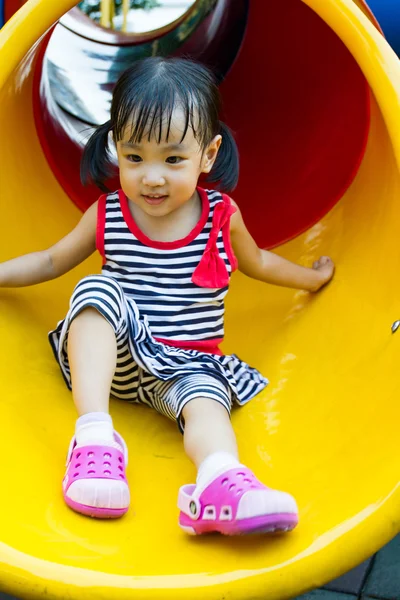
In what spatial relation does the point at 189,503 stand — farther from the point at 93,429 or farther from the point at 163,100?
the point at 163,100

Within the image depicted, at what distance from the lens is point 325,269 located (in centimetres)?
195

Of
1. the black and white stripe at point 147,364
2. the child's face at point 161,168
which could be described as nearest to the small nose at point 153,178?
the child's face at point 161,168

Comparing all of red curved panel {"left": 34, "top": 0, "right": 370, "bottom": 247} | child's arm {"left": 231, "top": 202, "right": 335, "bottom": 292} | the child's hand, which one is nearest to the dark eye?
child's arm {"left": 231, "top": 202, "right": 335, "bottom": 292}

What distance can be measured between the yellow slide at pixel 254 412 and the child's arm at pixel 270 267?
4 cm

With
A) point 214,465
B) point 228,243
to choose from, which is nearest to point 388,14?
point 228,243

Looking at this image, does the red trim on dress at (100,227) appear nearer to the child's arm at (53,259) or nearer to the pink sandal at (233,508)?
the child's arm at (53,259)

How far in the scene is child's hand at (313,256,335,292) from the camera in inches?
76.3

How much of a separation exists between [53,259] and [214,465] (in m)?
0.63

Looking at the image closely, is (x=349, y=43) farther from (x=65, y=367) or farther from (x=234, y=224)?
(x=65, y=367)

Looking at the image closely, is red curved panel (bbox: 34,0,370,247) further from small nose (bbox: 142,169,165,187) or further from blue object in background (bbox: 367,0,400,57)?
small nose (bbox: 142,169,165,187)

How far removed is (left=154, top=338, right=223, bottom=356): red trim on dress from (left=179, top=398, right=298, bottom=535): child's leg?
0.27 metres

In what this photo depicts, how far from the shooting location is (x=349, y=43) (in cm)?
164

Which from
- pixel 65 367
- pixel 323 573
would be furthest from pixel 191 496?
pixel 65 367

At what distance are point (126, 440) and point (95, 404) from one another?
0.19 metres
